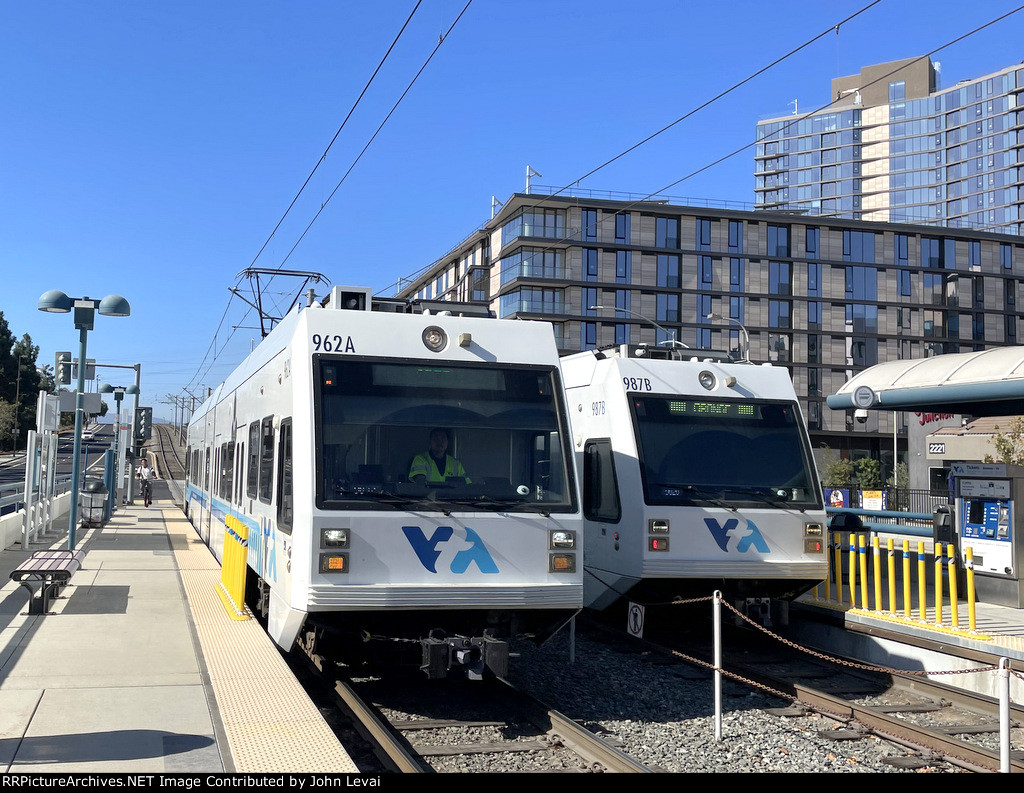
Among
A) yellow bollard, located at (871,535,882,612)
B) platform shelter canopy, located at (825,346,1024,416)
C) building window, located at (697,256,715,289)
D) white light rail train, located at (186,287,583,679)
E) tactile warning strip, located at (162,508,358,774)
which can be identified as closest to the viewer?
tactile warning strip, located at (162,508,358,774)

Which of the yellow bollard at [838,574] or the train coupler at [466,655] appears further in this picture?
the yellow bollard at [838,574]

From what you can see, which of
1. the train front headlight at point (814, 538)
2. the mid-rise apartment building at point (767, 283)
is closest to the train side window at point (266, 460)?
the train front headlight at point (814, 538)

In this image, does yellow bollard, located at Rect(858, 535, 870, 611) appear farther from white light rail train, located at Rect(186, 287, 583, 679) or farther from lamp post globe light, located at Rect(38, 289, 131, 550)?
lamp post globe light, located at Rect(38, 289, 131, 550)

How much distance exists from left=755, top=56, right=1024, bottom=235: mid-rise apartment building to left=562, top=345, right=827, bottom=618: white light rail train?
127047 millimetres

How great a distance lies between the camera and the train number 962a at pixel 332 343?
25.4ft

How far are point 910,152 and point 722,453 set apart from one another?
14559 centimetres

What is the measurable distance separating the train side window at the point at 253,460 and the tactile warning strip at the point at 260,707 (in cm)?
142

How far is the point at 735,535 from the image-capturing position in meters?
10.4

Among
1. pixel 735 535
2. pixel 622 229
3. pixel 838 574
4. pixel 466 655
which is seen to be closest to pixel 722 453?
pixel 735 535

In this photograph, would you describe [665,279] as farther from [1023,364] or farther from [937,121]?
[937,121]

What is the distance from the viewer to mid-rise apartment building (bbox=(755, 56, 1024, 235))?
13100 cm

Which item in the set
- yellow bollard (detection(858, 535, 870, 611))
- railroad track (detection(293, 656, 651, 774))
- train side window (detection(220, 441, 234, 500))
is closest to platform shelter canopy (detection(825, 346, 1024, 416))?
yellow bollard (detection(858, 535, 870, 611))

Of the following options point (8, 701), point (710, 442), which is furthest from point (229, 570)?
point (710, 442)

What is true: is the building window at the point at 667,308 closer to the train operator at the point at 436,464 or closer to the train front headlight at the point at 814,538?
the train front headlight at the point at 814,538
